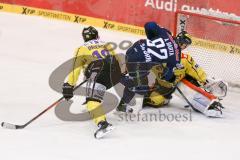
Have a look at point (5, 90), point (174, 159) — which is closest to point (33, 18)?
point (5, 90)

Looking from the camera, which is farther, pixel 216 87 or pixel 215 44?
pixel 215 44

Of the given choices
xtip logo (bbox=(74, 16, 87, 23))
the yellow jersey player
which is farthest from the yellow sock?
xtip logo (bbox=(74, 16, 87, 23))

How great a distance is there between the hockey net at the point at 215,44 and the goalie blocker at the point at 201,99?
4.37ft

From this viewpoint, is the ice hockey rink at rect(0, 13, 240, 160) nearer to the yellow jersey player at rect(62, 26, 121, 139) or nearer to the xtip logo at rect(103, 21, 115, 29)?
the yellow jersey player at rect(62, 26, 121, 139)

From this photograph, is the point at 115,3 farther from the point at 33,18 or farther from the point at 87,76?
the point at 87,76

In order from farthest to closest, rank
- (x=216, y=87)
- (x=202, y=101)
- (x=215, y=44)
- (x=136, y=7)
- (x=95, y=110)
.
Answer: (x=136, y=7) < (x=215, y=44) < (x=216, y=87) < (x=202, y=101) < (x=95, y=110)

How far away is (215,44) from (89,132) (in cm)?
339

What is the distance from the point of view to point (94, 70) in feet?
21.4

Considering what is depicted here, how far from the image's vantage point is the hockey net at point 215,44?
28.4ft

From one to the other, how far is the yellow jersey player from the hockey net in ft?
7.98

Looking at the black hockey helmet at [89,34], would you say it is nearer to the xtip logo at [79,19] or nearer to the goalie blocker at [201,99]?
the goalie blocker at [201,99]

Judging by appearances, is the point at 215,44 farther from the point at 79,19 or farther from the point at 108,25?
the point at 79,19

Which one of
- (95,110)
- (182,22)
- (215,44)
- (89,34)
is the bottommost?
(95,110)

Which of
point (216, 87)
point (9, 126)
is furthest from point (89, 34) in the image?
point (216, 87)
